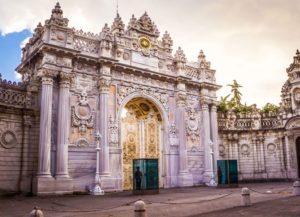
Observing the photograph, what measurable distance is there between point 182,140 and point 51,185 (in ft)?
35.7

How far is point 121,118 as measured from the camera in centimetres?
2345

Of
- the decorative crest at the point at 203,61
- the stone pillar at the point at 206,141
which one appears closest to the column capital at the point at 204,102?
the stone pillar at the point at 206,141

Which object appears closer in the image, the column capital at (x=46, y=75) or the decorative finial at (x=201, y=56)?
the column capital at (x=46, y=75)

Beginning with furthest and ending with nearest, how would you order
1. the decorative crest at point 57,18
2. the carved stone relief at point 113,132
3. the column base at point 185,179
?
the column base at point 185,179 < the carved stone relief at point 113,132 < the decorative crest at point 57,18

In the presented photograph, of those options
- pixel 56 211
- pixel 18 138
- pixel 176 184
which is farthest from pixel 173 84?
pixel 56 211

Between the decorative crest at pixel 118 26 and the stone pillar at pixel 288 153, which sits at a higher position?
the decorative crest at pixel 118 26

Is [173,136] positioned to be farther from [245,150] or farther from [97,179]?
[245,150]

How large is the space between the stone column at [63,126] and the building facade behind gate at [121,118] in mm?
58

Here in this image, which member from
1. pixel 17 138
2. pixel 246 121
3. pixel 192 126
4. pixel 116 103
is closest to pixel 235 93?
pixel 246 121

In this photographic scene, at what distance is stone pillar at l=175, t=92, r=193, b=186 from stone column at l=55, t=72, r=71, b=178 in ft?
29.7

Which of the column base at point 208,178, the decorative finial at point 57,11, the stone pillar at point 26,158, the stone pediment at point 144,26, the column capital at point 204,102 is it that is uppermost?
the stone pediment at point 144,26

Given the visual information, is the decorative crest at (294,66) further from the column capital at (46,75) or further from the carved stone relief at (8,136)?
the carved stone relief at (8,136)

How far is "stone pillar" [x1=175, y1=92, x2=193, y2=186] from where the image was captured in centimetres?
2511

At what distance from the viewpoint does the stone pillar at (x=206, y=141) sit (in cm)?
2688
